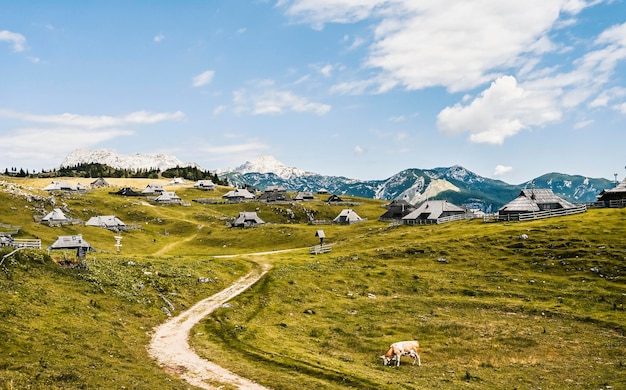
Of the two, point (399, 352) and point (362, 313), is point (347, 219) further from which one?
point (399, 352)

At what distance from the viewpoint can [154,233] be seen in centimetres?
14012

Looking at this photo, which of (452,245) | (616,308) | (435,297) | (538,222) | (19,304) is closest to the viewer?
(19,304)

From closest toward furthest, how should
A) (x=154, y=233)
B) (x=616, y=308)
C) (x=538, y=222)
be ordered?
(x=616, y=308) < (x=538, y=222) < (x=154, y=233)

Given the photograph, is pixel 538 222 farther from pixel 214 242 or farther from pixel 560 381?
pixel 214 242

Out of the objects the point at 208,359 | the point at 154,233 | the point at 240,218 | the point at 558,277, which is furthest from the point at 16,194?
the point at 558,277

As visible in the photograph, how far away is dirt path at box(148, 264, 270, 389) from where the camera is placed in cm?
2902

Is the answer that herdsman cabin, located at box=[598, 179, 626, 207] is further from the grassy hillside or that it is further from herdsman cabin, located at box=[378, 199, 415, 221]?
herdsman cabin, located at box=[378, 199, 415, 221]

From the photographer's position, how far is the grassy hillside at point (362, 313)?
30875 mm

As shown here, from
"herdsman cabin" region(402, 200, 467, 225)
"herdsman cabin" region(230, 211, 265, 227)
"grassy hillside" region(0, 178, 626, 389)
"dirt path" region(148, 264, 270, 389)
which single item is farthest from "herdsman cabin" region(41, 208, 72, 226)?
"herdsman cabin" region(402, 200, 467, 225)

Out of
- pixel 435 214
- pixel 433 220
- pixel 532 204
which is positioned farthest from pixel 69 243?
pixel 532 204

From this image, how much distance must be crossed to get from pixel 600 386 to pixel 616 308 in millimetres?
24616

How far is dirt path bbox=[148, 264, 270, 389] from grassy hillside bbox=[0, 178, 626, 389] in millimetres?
1071

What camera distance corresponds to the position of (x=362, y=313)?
5359cm

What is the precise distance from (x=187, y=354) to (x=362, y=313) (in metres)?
24.7
